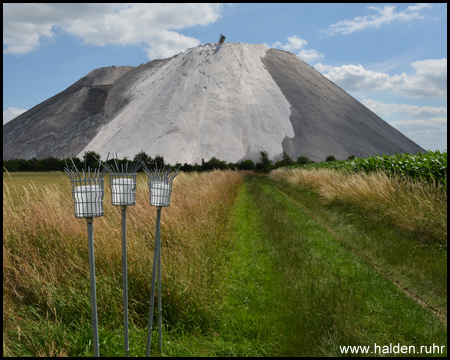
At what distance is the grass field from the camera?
3180 mm

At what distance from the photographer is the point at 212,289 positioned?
4230 millimetres

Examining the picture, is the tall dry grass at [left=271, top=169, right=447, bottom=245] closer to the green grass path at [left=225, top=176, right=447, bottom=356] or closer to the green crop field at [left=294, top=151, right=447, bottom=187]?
the green crop field at [left=294, top=151, right=447, bottom=187]

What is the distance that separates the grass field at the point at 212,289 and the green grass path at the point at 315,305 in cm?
2

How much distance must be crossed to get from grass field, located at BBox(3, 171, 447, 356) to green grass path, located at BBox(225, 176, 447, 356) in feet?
0.05

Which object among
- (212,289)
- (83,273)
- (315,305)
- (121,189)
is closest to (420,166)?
(315,305)

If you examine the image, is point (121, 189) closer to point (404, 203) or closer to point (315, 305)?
point (315, 305)

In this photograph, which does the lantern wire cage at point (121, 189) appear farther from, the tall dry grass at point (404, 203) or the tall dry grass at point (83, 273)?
the tall dry grass at point (404, 203)

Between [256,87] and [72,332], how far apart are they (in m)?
89.3

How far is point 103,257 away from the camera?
3.92m

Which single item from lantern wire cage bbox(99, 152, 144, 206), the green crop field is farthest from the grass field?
the green crop field

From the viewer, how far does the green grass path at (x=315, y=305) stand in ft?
11.0

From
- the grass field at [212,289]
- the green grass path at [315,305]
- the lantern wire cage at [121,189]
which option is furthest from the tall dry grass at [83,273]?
the lantern wire cage at [121,189]

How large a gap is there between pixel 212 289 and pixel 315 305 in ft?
4.16

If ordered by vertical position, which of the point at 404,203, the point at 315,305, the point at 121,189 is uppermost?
the point at 121,189
